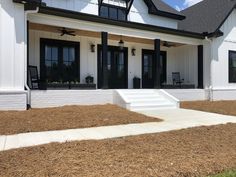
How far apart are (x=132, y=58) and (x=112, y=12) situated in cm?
291

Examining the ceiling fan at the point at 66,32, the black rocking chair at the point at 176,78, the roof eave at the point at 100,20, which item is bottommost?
the black rocking chair at the point at 176,78

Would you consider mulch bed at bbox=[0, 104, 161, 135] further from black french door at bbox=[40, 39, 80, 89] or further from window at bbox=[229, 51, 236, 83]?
window at bbox=[229, 51, 236, 83]

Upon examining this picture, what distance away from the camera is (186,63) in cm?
1819

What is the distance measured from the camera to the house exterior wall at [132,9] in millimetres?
15086

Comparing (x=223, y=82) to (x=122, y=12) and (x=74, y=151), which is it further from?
(x=74, y=151)

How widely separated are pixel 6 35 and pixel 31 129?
4.41 meters

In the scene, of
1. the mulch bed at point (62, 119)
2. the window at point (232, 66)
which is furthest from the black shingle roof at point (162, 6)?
the mulch bed at point (62, 119)

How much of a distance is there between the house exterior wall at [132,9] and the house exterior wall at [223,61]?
10.7 feet

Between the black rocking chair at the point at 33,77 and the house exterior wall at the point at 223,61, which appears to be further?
the house exterior wall at the point at 223,61

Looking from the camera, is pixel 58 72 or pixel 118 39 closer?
pixel 58 72

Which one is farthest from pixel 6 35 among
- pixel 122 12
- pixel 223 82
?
pixel 223 82

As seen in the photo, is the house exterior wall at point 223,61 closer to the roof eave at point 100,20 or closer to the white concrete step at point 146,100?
the roof eave at point 100,20

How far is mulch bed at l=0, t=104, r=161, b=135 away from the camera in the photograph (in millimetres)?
7952

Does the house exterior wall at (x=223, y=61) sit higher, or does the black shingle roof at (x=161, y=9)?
the black shingle roof at (x=161, y=9)
